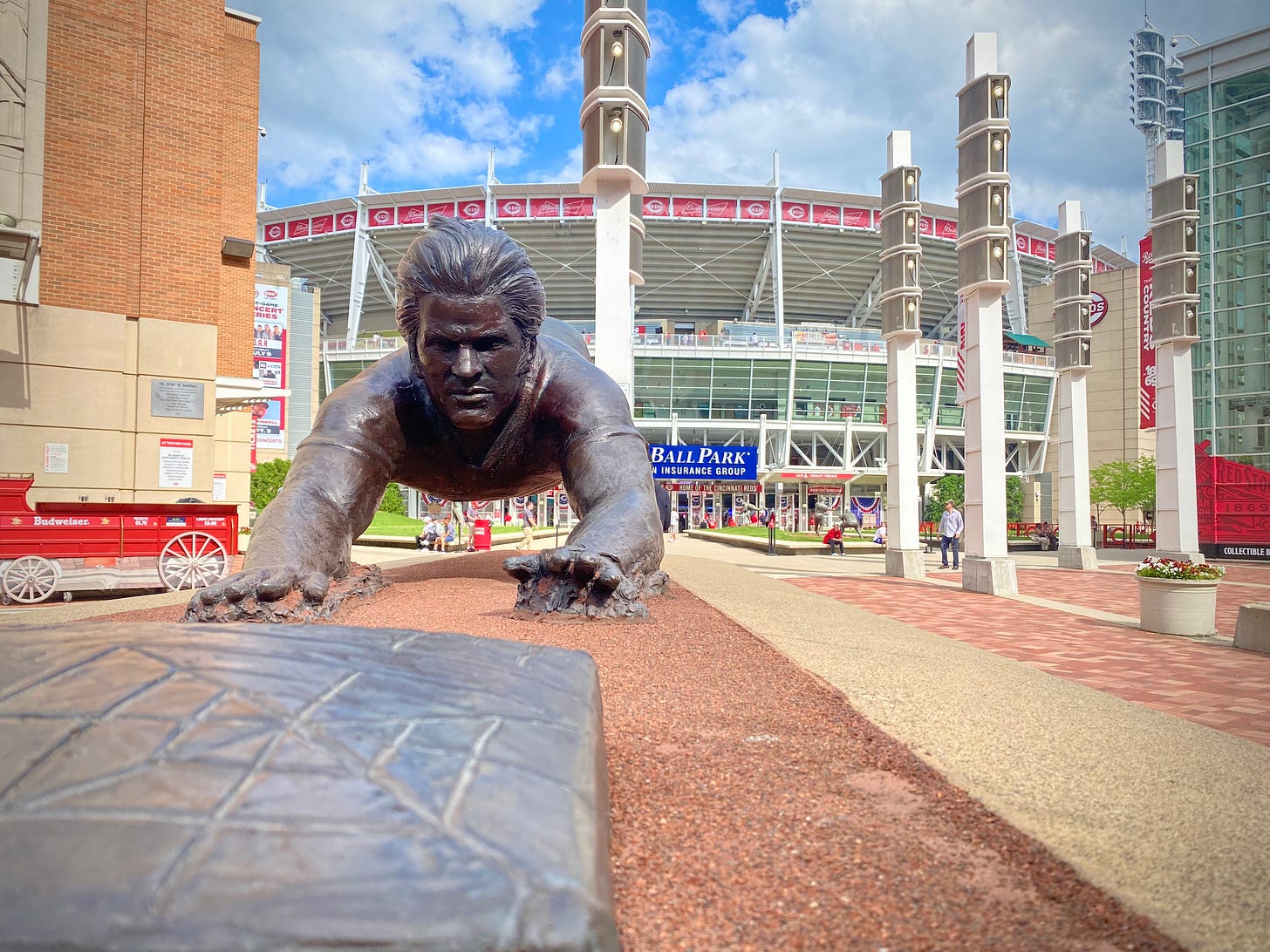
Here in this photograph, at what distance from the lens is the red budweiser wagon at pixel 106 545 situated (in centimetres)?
733

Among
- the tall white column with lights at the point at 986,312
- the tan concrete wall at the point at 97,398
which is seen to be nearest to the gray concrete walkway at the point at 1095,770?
the tall white column with lights at the point at 986,312

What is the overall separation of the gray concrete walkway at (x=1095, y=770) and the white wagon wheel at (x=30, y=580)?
6.61 m

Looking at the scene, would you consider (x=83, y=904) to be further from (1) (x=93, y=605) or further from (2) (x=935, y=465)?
(2) (x=935, y=465)

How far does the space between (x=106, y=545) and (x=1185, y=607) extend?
961 centimetres

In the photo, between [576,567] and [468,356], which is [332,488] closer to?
[468,356]

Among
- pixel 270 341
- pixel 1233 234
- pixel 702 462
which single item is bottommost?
pixel 702 462

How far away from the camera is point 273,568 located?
9.93 feet

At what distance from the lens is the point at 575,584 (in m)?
3.30

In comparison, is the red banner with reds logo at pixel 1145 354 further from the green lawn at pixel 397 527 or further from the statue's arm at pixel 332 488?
the statue's arm at pixel 332 488

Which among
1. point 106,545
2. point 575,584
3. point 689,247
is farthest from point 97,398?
point 689,247

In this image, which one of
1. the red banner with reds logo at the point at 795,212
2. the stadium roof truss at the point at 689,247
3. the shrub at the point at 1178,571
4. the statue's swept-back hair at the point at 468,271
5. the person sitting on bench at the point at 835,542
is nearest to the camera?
the statue's swept-back hair at the point at 468,271

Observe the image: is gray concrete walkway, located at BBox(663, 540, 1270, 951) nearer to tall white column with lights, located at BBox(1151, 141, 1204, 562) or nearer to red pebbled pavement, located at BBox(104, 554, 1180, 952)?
red pebbled pavement, located at BBox(104, 554, 1180, 952)

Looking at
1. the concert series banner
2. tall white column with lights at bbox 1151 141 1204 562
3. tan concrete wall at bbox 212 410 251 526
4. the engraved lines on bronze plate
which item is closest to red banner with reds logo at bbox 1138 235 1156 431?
tall white column with lights at bbox 1151 141 1204 562

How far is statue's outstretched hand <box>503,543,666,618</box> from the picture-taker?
10.6 feet
